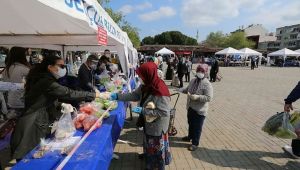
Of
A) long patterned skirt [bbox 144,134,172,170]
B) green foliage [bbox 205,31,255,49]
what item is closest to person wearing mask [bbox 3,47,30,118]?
long patterned skirt [bbox 144,134,172,170]

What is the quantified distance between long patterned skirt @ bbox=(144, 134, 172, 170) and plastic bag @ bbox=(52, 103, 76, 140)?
1.11m

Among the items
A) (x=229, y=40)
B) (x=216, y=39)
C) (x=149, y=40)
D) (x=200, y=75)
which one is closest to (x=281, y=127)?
(x=200, y=75)

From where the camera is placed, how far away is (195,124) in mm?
5242

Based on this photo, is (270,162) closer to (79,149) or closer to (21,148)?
(79,149)

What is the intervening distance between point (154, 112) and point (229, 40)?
8588 centimetres

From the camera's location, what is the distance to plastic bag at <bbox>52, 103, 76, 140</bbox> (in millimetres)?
3152

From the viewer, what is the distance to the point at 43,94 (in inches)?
127

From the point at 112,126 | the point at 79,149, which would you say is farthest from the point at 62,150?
the point at 112,126

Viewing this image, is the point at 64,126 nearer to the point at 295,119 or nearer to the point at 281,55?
the point at 295,119

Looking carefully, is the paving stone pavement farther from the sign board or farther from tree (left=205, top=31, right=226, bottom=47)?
tree (left=205, top=31, right=226, bottom=47)

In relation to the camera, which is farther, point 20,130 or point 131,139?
point 131,139

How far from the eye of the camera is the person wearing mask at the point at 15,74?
4.91 meters

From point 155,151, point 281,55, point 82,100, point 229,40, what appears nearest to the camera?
point 155,151

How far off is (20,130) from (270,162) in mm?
4124
